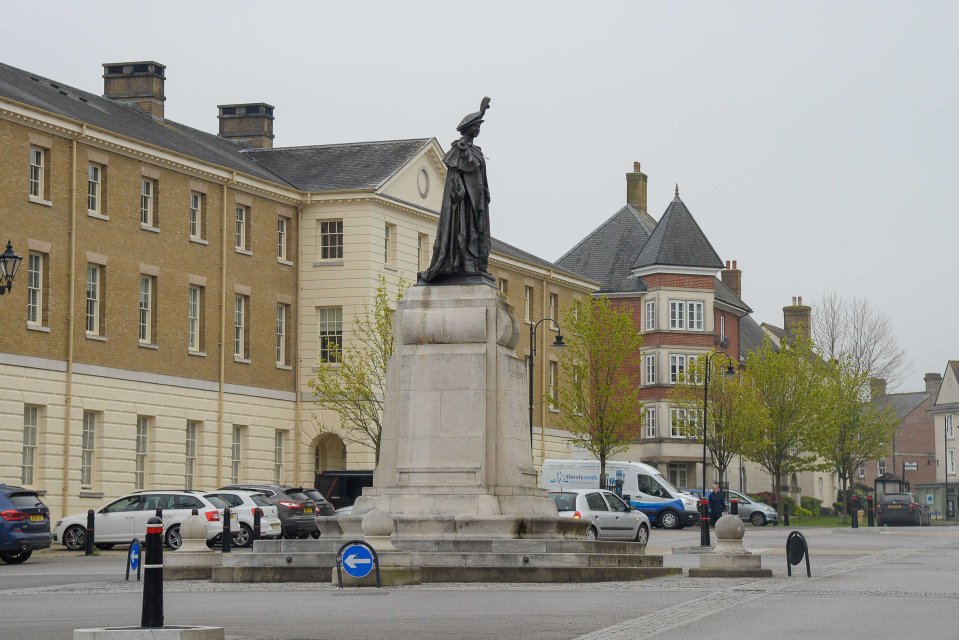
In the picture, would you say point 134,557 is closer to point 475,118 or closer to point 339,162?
point 475,118

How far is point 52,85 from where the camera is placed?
2111 inches

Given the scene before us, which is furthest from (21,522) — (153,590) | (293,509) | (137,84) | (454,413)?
(137,84)

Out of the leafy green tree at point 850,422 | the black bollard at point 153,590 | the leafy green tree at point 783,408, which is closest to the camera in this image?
the black bollard at point 153,590

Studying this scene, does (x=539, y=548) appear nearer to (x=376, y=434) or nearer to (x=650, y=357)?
(x=376, y=434)

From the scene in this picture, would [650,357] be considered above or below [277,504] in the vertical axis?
above

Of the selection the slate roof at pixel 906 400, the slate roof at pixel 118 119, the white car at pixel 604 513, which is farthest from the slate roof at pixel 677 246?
the slate roof at pixel 906 400

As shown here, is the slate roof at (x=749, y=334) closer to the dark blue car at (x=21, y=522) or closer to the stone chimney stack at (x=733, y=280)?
the stone chimney stack at (x=733, y=280)

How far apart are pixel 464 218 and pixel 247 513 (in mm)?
13602

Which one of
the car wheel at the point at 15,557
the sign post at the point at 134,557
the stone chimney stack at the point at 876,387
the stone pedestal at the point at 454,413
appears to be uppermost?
the stone chimney stack at the point at 876,387

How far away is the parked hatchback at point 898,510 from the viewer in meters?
75.8

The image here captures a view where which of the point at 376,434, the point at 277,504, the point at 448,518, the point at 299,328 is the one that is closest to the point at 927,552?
the point at 277,504

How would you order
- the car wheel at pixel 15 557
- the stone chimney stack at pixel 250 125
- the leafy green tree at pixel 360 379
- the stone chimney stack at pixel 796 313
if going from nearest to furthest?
the car wheel at pixel 15 557
the leafy green tree at pixel 360 379
the stone chimney stack at pixel 250 125
the stone chimney stack at pixel 796 313

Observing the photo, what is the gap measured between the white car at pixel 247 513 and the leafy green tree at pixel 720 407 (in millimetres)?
39334

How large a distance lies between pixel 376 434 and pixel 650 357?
33862 millimetres
